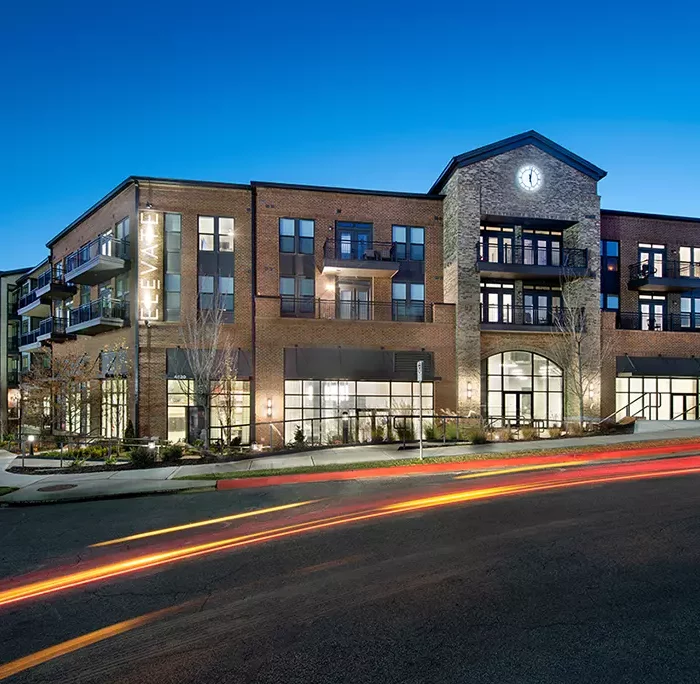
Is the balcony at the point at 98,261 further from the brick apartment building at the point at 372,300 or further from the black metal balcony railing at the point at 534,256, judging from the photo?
the black metal balcony railing at the point at 534,256

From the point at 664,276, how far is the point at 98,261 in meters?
31.5

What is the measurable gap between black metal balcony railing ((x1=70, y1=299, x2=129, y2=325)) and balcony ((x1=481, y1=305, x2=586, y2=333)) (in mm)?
18604

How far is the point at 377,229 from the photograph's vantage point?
961 inches

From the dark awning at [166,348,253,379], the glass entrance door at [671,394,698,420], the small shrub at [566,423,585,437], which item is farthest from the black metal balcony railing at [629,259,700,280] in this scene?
the dark awning at [166,348,253,379]

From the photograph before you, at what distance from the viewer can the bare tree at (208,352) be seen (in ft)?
66.8

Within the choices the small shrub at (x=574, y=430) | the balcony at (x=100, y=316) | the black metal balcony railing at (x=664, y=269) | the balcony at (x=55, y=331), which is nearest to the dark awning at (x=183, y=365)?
the balcony at (x=100, y=316)

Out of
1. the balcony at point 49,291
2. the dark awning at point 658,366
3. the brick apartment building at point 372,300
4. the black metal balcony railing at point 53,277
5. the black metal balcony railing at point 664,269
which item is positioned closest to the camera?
the brick apartment building at point 372,300

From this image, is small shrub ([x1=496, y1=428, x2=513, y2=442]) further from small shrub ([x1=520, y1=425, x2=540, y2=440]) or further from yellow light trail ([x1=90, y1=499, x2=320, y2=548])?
yellow light trail ([x1=90, y1=499, x2=320, y2=548])

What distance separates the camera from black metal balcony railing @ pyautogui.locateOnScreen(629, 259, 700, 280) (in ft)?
87.9

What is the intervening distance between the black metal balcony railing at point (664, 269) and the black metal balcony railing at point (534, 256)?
482cm

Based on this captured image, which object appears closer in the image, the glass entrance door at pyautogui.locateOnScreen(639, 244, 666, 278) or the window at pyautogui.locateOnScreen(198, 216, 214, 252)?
the window at pyautogui.locateOnScreen(198, 216, 214, 252)

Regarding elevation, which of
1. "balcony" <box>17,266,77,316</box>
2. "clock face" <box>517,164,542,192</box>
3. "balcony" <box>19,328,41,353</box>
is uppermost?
"clock face" <box>517,164,542,192</box>

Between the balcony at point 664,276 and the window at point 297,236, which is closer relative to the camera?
the window at point 297,236

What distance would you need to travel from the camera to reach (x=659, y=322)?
27391mm
